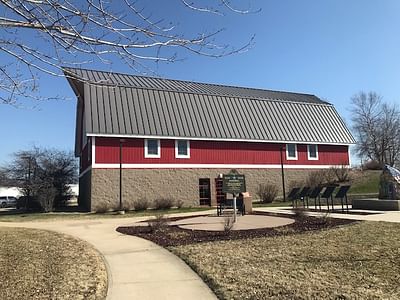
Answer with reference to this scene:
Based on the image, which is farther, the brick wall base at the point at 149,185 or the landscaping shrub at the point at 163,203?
the landscaping shrub at the point at 163,203

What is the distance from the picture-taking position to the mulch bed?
11305mm

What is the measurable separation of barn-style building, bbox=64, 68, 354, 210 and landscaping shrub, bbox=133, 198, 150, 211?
1.58 ft

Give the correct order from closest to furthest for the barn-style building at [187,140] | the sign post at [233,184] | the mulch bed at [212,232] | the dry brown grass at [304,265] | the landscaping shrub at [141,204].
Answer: the dry brown grass at [304,265] → the mulch bed at [212,232] → the sign post at [233,184] → the landscaping shrub at [141,204] → the barn-style building at [187,140]

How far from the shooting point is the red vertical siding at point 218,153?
2720cm

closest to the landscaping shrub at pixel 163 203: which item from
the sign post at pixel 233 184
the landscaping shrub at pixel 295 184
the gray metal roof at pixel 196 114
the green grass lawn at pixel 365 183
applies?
the gray metal roof at pixel 196 114

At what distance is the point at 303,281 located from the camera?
6691 mm

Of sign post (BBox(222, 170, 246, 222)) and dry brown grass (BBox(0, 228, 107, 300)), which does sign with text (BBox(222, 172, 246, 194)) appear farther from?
dry brown grass (BBox(0, 228, 107, 300))

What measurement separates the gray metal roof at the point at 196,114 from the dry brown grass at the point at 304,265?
17.9 metres

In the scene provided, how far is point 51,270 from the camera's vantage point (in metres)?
7.92

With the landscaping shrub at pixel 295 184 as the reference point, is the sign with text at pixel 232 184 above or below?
below

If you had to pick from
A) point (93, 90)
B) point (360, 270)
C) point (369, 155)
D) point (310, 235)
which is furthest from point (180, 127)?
point (369, 155)

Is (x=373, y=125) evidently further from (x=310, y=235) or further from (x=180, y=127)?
(x=310, y=235)

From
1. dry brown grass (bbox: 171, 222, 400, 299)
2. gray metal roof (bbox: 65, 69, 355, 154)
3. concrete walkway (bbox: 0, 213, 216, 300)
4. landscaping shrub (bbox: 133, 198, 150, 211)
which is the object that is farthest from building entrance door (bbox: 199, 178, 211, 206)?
concrete walkway (bbox: 0, 213, 216, 300)

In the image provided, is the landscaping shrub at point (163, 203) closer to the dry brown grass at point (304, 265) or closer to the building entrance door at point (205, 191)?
the building entrance door at point (205, 191)
